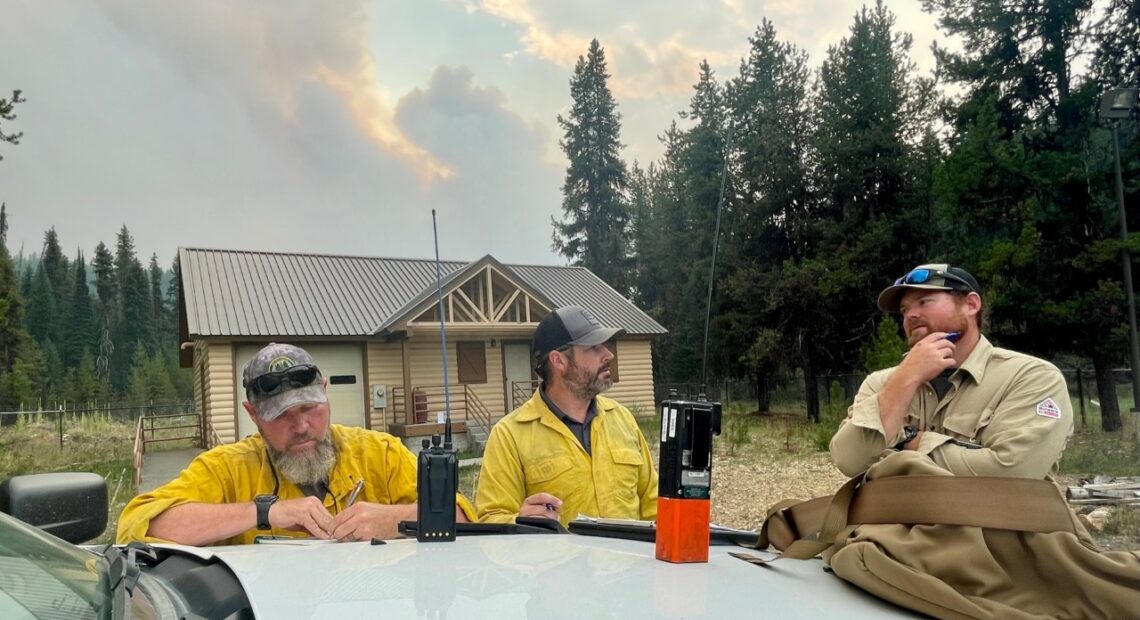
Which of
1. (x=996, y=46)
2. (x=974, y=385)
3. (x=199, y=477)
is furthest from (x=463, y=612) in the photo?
(x=996, y=46)

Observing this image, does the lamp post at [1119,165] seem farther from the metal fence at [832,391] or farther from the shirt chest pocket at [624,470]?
the shirt chest pocket at [624,470]

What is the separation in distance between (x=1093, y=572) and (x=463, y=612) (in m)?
1.05

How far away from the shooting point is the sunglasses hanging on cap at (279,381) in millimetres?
2830

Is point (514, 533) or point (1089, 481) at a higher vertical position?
point (514, 533)

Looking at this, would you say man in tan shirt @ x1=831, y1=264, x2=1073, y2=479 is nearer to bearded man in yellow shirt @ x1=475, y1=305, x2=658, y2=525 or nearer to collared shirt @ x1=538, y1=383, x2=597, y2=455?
bearded man in yellow shirt @ x1=475, y1=305, x2=658, y2=525

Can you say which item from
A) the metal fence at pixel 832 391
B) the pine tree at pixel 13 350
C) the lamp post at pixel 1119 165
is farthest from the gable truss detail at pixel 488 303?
the pine tree at pixel 13 350

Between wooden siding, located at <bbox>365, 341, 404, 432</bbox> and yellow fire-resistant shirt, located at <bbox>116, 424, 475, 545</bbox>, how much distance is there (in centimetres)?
1595

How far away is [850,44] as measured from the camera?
25266 mm

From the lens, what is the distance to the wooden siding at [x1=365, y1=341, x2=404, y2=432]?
1881cm

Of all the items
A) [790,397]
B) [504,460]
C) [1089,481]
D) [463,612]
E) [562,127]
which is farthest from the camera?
[562,127]

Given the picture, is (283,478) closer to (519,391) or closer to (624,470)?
(624,470)

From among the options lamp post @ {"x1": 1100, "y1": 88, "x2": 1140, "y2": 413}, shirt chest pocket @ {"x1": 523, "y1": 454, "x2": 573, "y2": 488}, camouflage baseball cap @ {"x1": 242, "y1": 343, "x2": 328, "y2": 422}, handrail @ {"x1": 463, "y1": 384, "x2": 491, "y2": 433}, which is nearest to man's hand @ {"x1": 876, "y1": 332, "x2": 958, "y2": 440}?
shirt chest pocket @ {"x1": 523, "y1": 454, "x2": 573, "y2": 488}

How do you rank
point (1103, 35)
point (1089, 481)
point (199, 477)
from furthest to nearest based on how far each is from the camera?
point (1103, 35), point (1089, 481), point (199, 477)

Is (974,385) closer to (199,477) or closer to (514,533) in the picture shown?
(514,533)
